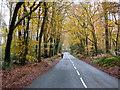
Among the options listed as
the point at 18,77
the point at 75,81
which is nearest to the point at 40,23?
the point at 18,77

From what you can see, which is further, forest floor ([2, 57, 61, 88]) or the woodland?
the woodland

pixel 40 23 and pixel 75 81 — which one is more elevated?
pixel 40 23

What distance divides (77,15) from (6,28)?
45.9 feet

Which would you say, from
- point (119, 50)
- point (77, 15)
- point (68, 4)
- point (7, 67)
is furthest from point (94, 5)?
point (7, 67)

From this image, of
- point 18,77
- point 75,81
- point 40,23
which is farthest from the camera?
point 40,23

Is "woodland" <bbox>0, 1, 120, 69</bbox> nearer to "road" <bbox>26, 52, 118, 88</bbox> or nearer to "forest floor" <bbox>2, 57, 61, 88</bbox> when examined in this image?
"forest floor" <bbox>2, 57, 61, 88</bbox>

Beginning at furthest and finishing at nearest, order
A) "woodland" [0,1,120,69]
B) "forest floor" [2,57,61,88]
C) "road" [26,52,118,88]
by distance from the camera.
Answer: "woodland" [0,1,120,69]
"forest floor" [2,57,61,88]
"road" [26,52,118,88]

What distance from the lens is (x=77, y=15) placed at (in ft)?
67.1

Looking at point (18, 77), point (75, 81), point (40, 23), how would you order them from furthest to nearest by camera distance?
point (40, 23)
point (18, 77)
point (75, 81)

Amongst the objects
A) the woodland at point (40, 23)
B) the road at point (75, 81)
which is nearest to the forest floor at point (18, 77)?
the road at point (75, 81)

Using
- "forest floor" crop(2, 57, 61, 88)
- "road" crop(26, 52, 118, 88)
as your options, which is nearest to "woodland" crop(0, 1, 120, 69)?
"forest floor" crop(2, 57, 61, 88)

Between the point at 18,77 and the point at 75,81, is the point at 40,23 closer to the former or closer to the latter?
the point at 18,77

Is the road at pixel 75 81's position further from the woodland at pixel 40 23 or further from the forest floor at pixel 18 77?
the woodland at pixel 40 23

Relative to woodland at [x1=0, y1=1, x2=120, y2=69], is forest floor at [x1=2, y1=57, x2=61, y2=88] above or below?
below
